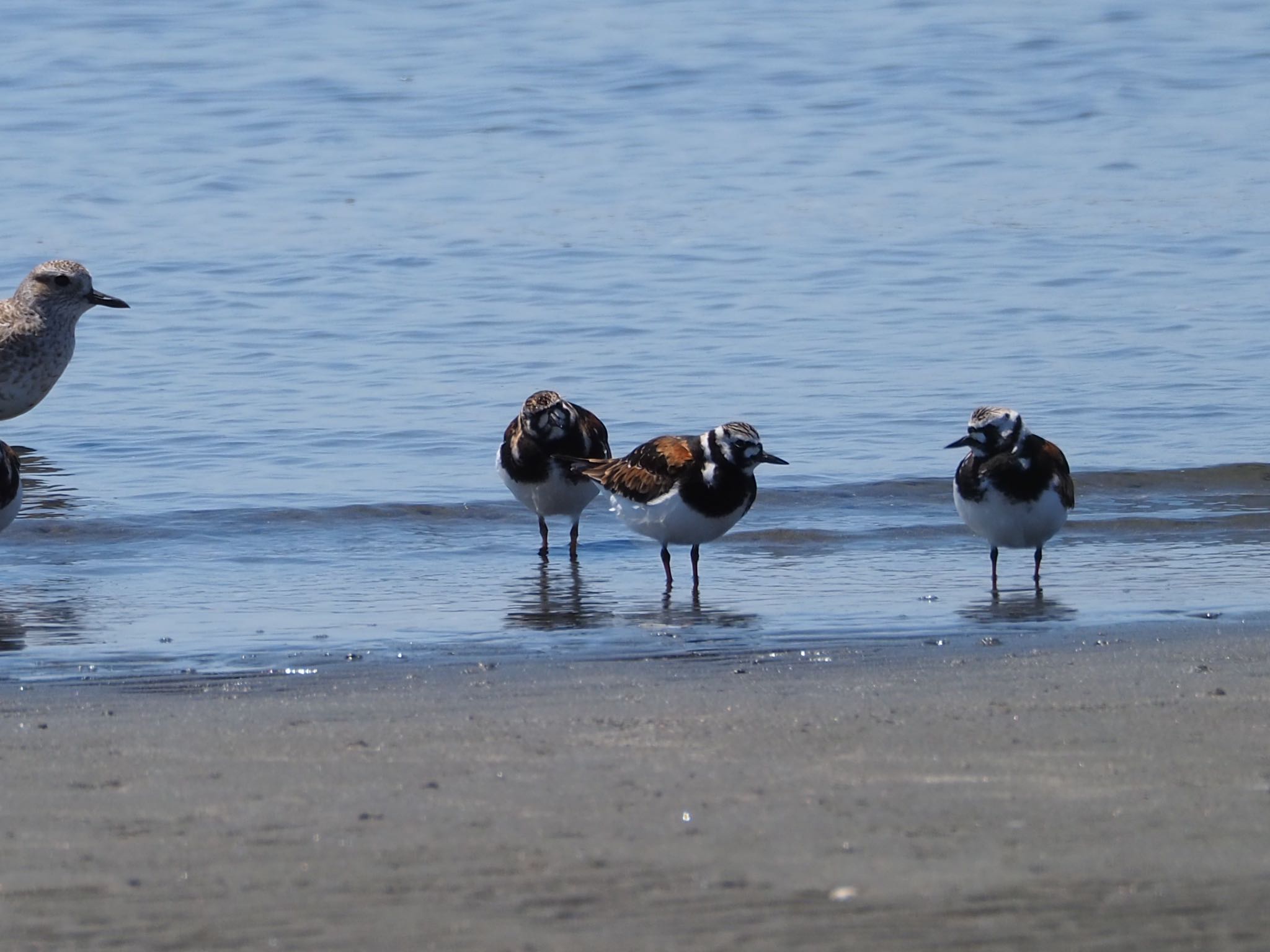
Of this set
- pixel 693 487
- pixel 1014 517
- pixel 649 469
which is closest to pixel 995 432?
pixel 1014 517

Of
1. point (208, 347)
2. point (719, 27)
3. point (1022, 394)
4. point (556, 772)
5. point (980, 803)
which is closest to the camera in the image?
point (980, 803)

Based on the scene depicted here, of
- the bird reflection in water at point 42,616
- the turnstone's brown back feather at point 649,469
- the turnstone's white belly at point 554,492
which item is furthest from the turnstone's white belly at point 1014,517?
the bird reflection in water at point 42,616

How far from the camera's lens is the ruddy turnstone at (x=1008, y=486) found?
29.5 feet

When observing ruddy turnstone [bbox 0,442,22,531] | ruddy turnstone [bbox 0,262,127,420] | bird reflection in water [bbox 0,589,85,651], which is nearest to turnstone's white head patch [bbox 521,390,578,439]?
bird reflection in water [bbox 0,589,85,651]

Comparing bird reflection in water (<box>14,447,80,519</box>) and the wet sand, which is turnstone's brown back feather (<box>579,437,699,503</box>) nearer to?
the wet sand

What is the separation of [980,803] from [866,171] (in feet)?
51.8

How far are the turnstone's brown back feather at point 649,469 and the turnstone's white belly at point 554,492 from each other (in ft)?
0.65

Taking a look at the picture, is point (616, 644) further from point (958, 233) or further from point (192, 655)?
point (958, 233)

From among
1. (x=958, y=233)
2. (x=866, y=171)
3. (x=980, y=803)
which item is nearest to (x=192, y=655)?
(x=980, y=803)

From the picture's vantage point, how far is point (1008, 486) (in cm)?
897

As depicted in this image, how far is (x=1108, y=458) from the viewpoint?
1221cm

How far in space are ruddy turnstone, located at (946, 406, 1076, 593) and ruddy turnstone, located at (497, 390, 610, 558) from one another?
6.54 feet

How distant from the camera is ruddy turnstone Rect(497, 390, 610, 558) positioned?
10.1 meters

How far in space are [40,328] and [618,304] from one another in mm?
4627
